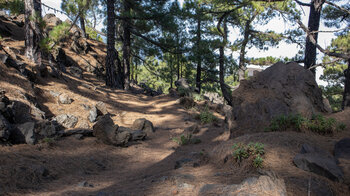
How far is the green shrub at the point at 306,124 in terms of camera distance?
4.94 metres

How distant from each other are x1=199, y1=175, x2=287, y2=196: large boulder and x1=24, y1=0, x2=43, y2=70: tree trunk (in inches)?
369

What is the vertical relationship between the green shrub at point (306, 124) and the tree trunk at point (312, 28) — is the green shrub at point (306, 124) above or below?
below

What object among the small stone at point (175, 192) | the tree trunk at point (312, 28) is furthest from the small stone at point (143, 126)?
the tree trunk at point (312, 28)

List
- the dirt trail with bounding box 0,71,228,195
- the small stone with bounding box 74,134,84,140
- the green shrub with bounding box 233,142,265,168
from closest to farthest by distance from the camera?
the dirt trail with bounding box 0,71,228,195 → the green shrub with bounding box 233,142,265,168 → the small stone with bounding box 74,134,84,140

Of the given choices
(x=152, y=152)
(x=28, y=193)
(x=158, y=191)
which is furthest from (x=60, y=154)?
(x=158, y=191)

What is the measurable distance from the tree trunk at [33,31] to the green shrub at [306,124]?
31.1ft

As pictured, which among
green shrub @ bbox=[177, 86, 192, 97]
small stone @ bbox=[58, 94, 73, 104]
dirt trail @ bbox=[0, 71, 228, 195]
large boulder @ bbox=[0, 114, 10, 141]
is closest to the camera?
dirt trail @ bbox=[0, 71, 228, 195]

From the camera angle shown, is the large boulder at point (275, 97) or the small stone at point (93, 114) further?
the small stone at point (93, 114)

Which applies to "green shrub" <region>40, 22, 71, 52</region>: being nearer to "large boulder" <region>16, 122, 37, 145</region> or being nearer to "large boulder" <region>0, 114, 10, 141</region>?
"large boulder" <region>16, 122, 37, 145</region>

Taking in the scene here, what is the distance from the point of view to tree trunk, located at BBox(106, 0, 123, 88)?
43.2 ft

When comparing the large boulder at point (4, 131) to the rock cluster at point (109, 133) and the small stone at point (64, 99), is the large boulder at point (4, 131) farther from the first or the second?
the small stone at point (64, 99)

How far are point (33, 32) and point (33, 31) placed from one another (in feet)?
0.14

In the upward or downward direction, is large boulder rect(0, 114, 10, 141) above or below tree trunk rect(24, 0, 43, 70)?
below

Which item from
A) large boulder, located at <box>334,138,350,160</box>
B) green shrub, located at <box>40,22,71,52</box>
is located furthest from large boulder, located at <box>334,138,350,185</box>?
green shrub, located at <box>40,22,71,52</box>
